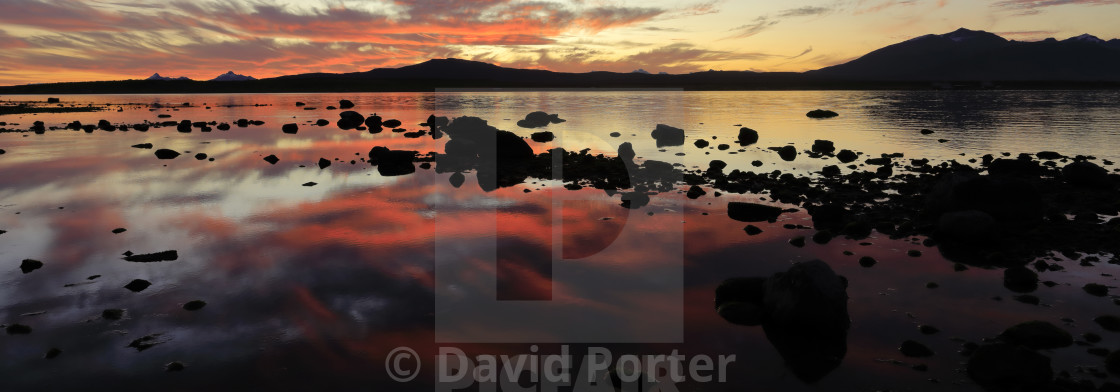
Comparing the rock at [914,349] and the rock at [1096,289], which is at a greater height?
the rock at [1096,289]

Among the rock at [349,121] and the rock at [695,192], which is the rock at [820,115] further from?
the rock at [349,121]

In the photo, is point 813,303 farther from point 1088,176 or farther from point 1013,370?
point 1088,176

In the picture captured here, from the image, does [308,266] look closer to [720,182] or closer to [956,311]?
[956,311]

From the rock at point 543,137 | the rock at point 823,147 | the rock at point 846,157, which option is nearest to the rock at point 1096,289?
the rock at point 846,157

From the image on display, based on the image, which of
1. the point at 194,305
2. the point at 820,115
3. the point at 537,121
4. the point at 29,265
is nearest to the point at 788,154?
the point at 194,305

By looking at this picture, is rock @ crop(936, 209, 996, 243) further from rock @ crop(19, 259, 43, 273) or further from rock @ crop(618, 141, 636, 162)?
rock @ crop(19, 259, 43, 273)

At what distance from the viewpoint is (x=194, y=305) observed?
11836 mm

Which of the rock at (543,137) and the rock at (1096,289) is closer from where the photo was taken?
the rock at (1096,289)

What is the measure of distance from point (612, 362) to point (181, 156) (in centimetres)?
3628

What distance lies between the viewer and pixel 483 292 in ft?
41.9

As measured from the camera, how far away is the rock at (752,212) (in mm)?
18625

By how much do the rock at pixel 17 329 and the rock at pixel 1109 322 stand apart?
778 inches

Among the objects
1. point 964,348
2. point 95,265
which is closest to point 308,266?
point 95,265
